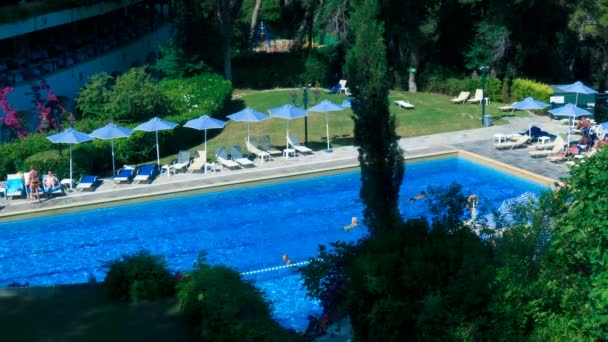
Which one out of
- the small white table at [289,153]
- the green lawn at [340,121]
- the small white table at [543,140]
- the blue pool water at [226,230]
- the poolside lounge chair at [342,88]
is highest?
the poolside lounge chair at [342,88]

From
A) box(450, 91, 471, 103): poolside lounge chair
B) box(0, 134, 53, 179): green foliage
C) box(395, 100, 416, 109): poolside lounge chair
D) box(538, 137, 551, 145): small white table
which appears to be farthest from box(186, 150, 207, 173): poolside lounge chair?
box(450, 91, 471, 103): poolside lounge chair

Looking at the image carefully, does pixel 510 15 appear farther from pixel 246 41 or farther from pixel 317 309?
pixel 317 309

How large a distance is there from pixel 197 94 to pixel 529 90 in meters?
13.0

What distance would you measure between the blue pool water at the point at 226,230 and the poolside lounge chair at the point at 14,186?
1.35 metres

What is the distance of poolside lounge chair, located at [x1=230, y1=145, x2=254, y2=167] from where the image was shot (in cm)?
2469

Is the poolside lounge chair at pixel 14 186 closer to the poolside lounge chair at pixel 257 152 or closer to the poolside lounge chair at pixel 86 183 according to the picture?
the poolside lounge chair at pixel 86 183

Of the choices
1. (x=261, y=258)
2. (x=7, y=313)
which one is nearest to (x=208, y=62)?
(x=261, y=258)

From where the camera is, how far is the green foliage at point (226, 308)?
36.0ft

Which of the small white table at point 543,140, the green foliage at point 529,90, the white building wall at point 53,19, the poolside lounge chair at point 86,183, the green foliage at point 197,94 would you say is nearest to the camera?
the poolside lounge chair at point 86,183

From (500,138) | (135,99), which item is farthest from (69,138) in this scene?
(500,138)

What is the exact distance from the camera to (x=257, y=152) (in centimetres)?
2545

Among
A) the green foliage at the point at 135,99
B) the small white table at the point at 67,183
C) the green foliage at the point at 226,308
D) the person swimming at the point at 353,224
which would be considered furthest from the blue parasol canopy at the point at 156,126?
the green foliage at the point at 226,308

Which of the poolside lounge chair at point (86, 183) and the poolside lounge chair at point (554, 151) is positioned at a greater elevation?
the poolside lounge chair at point (554, 151)

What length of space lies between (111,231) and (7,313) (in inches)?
325
